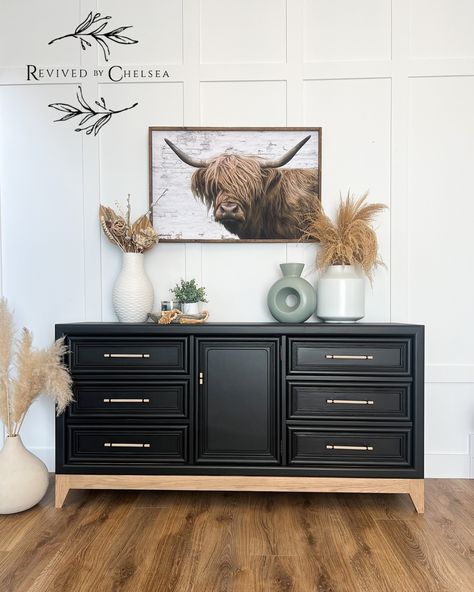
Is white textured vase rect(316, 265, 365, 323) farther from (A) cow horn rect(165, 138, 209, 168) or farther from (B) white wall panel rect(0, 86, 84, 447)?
(B) white wall panel rect(0, 86, 84, 447)

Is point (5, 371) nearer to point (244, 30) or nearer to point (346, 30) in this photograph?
point (244, 30)

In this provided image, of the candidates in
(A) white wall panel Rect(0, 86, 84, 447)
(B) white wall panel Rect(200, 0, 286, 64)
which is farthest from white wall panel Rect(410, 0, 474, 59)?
(A) white wall panel Rect(0, 86, 84, 447)

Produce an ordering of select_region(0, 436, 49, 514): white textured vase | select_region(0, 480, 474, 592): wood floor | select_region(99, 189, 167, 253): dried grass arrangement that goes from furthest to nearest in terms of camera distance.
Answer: select_region(99, 189, 167, 253): dried grass arrangement → select_region(0, 436, 49, 514): white textured vase → select_region(0, 480, 474, 592): wood floor

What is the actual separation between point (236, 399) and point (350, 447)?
0.59m

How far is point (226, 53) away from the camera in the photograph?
2389 millimetres

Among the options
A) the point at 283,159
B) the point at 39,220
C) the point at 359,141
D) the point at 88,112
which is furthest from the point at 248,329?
the point at 88,112

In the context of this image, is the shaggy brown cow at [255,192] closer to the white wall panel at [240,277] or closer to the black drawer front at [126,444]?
the white wall panel at [240,277]

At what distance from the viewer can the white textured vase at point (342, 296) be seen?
2.17m

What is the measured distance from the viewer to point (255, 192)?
94.6 inches

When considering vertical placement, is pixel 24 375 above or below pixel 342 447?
above

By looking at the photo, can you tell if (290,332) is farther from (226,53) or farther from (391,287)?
(226,53)

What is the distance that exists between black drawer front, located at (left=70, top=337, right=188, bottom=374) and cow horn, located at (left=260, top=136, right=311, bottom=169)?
114 cm

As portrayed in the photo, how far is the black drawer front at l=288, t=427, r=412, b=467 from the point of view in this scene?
196 centimetres

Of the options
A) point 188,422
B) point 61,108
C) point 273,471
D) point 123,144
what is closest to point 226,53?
point 123,144
